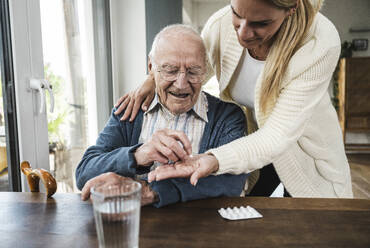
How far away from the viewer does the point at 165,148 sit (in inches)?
44.8

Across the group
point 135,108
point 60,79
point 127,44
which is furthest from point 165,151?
point 127,44

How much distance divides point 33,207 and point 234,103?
93 centimetres

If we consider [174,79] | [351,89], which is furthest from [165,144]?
[351,89]

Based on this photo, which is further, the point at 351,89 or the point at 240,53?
the point at 351,89

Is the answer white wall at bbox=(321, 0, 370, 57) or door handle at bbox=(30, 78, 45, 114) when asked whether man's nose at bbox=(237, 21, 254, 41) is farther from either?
white wall at bbox=(321, 0, 370, 57)

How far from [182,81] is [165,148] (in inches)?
13.5

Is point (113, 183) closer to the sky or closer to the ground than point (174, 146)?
closer to the ground

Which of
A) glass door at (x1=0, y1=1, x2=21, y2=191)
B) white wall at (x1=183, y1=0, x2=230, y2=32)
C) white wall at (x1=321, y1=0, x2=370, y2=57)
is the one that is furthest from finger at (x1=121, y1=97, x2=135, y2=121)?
white wall at (x1=321, y1=0, x2=370, y2=57)

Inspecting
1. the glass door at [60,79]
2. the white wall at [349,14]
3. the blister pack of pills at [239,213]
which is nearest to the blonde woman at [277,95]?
the blister pack of pills at [239,213]

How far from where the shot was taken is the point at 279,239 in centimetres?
84

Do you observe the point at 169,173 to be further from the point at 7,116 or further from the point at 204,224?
the point at 7,116

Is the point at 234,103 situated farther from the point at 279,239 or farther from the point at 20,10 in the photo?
the point at 20,10

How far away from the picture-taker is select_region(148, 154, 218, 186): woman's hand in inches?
41.3

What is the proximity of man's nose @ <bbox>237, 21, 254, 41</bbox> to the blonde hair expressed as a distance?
0.21m
